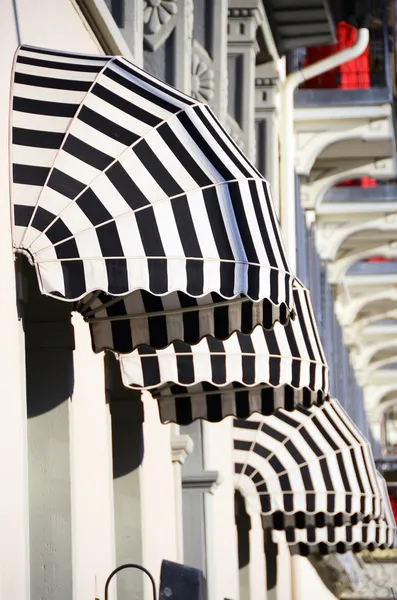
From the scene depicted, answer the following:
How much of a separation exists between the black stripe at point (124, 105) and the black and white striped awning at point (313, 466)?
660cm

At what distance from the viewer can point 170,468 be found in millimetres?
10703

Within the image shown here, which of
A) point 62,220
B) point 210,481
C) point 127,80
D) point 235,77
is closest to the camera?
point 62,220

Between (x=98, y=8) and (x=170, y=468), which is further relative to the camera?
(x=170, y=468)

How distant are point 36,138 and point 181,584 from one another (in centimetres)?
189

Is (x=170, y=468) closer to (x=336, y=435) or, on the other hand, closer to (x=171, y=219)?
(x=336, y=435)

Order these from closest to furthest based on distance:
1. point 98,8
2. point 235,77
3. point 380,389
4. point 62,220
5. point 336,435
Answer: point 62,220
point 98,8
point 336,435
point 235,77
point 380,389

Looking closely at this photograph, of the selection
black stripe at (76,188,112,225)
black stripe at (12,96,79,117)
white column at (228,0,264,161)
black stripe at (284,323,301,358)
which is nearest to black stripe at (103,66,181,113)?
black stripe at (12,96,79,117)

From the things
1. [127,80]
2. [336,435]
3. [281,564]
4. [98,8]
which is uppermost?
[98,8]

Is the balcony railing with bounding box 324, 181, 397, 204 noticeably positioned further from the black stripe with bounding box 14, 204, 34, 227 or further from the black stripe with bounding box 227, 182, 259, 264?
the black stripe with bounding box 14, 204, 34, 227

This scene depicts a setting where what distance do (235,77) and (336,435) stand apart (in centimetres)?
363

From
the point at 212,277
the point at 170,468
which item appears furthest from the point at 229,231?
the point at 170,468

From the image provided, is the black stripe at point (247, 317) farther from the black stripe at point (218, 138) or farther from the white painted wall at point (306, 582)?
the white painted wall at point (306, 582)

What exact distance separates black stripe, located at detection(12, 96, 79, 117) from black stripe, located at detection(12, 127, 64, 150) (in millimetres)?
83

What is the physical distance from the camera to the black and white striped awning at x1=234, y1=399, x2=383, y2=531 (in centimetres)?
1271
